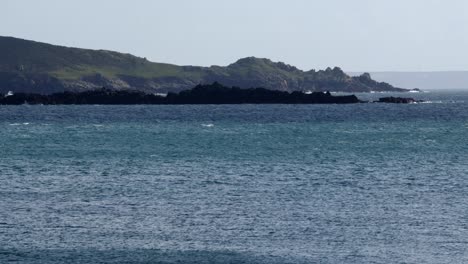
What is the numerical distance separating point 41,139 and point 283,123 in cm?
4303

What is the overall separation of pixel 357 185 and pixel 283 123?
7799 cm

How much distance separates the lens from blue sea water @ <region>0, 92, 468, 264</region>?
4456 cm

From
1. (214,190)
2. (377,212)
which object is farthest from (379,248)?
(214,190)

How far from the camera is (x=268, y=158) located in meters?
84.9

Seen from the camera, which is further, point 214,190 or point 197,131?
point 197,131

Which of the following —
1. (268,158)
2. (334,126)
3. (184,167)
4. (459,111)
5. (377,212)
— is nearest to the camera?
(377,212)

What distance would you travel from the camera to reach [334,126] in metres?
135

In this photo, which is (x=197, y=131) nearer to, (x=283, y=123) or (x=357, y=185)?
(x=283, y=123)

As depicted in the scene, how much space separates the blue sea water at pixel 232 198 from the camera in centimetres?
4456

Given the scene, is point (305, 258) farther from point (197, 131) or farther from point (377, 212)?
point (197, 131)

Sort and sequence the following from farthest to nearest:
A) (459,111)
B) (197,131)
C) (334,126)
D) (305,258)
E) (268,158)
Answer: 1. (459,111)
2. (334,126)
3. (197,131)
4. (268,158)
5. (305,258)

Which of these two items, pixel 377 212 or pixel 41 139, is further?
pixel 41 139


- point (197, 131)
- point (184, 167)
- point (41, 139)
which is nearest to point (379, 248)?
point (184, 167)

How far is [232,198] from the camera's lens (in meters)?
58.2
